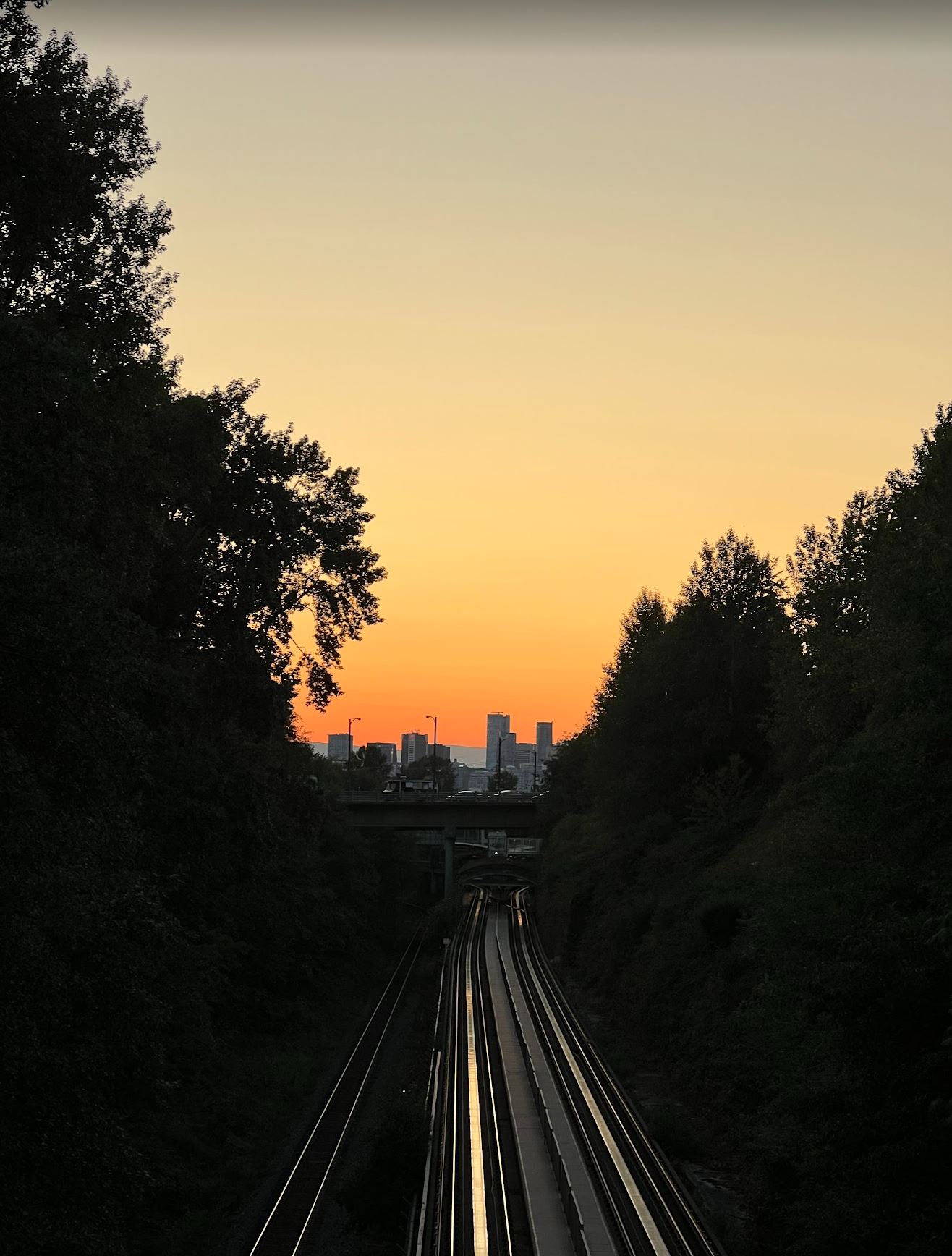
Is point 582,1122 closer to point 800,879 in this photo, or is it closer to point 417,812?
point 800,879

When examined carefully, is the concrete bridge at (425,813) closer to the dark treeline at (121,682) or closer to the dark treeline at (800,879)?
the dark treeline at (800,879)

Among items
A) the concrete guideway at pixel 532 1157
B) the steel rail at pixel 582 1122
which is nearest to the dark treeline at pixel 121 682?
the concrete guideway at pixel 532 1157

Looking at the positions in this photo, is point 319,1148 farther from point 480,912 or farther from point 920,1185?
point 480,912

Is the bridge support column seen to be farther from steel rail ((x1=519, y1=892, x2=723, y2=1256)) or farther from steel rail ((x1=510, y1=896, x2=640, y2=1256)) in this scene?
steel rail ((x1=519, y1=892, x2=723, y2=1256))

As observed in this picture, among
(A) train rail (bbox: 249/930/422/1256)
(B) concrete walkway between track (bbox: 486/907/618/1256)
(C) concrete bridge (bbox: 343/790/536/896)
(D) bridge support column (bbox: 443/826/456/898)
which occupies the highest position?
(C) concrete bridge (bbox: 343/790/536/896)

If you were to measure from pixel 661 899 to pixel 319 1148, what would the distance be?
74.1 ft

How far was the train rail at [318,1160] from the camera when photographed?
911 inches

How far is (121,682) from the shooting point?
12414mm

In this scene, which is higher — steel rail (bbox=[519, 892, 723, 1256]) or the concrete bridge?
the concrete bridge

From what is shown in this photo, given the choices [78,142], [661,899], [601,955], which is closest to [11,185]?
[78,142]

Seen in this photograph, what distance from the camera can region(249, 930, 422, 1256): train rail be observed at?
75.9ft

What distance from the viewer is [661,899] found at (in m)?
48.6

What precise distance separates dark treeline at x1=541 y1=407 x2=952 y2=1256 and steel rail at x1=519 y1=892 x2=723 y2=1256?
91 centimetres

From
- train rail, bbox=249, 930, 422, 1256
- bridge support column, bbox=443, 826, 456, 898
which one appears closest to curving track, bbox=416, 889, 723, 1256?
train rail, bbox=249, 930, 422, 1256
